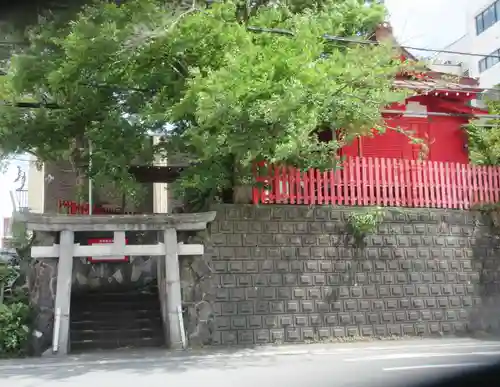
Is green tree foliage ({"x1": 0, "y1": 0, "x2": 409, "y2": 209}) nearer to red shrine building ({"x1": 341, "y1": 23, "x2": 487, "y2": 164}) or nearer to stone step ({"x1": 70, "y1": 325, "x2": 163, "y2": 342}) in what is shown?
stone step ({"x1": 70, "y1": 325, "x2": 163, "y2": 342})

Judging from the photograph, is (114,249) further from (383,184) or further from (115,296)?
(383,184)

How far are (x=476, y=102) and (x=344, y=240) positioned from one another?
10.3m

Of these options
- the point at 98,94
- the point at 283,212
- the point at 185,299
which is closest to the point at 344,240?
the point at 283,212

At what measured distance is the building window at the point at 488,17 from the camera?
3509 cm

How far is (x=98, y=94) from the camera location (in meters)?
11.5

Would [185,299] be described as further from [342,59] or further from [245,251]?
[342,59]

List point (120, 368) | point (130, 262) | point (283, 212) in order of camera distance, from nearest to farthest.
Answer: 1. point (120, 368)
2. point (283, 212)
3. point (130, 262)

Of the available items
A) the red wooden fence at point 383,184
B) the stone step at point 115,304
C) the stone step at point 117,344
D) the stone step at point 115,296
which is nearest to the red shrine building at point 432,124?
the red wooden fence at point 383,184

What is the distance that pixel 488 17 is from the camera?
118 ft

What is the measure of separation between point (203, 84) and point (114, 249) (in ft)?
12.4

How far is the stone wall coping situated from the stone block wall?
74 centimetres

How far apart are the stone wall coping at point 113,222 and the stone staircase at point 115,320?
236 centimetres

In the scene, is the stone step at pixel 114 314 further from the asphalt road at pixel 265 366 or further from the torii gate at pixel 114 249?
the asphalt road at pixel 265 366

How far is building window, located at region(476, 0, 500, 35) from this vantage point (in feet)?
115
